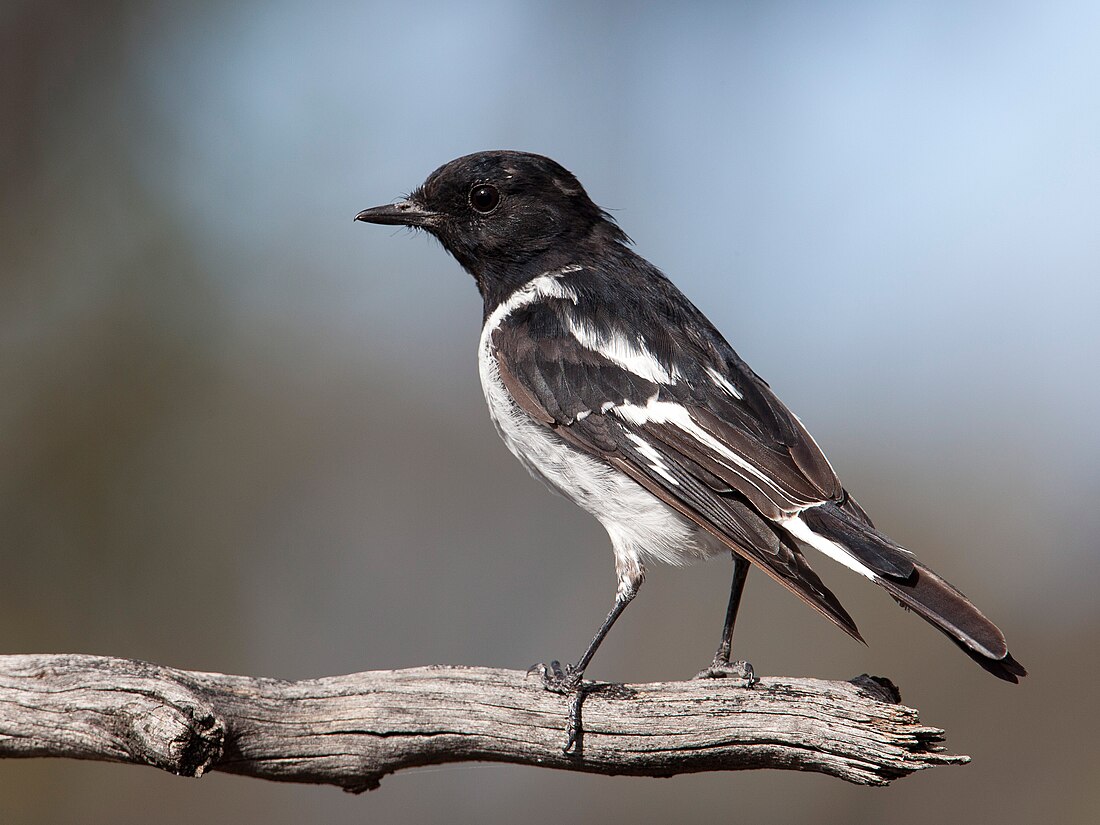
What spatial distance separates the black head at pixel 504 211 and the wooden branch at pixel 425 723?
5.97 ft

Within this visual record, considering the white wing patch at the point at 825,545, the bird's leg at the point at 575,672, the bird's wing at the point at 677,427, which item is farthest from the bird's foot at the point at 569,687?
the white wing patch at the point at 825,545

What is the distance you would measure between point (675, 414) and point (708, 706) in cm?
101

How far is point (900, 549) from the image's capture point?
2.95 m

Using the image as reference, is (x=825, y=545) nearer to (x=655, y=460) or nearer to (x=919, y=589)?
(x=919, y=589)

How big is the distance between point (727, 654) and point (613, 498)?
0.72 metres

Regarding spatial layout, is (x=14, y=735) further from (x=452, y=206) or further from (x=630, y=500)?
(x=452, y=206)

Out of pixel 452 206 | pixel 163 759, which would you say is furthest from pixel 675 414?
pixel 163 759

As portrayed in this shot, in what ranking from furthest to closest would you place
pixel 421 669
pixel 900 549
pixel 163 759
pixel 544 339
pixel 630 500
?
1. pixel 544 339
2. pixel 630 500
3. pixel 421 669
4. pixel 900 549
5. pixel 163 759

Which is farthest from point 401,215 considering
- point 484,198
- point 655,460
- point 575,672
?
point 575,672

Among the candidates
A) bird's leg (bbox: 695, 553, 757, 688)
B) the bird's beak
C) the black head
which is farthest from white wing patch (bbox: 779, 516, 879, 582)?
the bird's beak

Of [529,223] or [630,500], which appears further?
[529,223]

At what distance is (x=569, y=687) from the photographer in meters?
3.17

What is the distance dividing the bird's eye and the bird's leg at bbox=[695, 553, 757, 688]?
1.79m

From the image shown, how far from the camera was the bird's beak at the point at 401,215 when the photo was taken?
→ 4.25m
